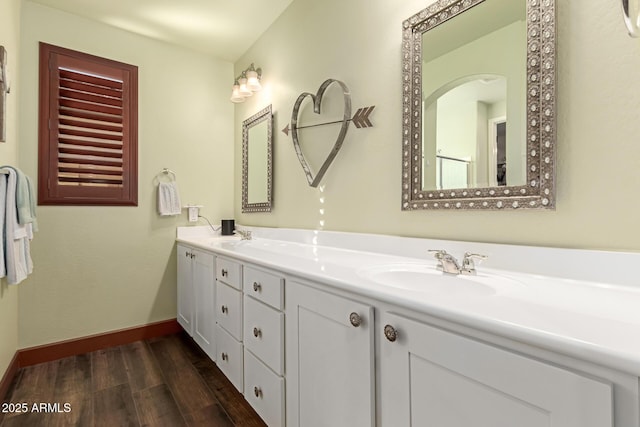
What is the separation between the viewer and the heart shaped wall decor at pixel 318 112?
169cm

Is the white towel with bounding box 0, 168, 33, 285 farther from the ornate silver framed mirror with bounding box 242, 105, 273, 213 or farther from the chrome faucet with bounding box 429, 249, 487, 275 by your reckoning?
the chrome faucet with bounding box 429, 249, 487, 275

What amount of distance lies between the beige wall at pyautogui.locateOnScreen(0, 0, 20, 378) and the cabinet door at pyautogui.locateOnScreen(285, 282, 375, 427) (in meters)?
1.72

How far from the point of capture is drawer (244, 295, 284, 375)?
1260 mm

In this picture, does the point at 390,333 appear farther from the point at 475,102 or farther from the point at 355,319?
the point at 475,102

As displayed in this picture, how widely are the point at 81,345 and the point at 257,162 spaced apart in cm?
188

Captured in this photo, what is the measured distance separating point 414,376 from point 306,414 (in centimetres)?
56

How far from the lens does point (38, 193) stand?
2137 mm

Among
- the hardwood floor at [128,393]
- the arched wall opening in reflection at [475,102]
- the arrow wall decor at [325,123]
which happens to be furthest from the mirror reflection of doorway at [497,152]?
the hardwood floor at [128,393]

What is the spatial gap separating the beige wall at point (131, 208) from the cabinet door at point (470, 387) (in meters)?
2.36

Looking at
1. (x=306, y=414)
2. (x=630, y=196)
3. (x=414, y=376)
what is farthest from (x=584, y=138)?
(x=306, y=414)

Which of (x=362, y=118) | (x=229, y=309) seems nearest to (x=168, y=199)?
(x=229, y=309)

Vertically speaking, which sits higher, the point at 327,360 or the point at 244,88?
the point at 244,88

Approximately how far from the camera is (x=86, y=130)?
230 centimetres

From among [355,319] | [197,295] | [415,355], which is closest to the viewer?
[415,355]
